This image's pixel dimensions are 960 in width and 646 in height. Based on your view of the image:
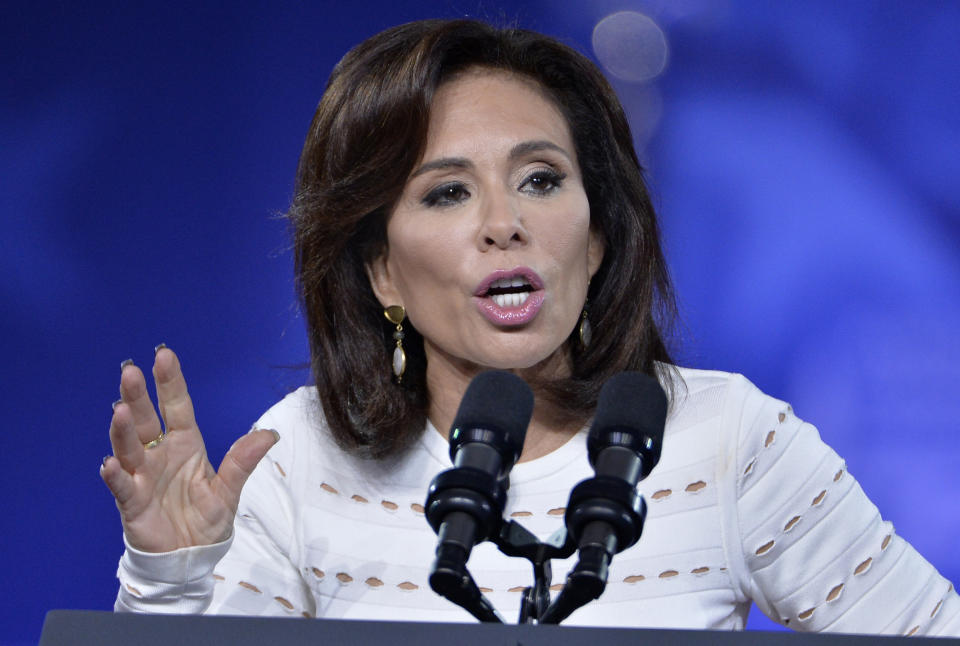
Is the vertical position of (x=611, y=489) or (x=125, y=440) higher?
(x=125, y=440)

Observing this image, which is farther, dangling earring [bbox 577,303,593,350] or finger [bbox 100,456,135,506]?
dangling earring [bbox 577,303,593,350]

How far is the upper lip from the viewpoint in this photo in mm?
1560

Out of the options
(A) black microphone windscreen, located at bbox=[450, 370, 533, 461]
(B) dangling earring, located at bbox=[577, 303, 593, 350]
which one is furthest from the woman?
(A) black microphone windscreen, located at bbox=[450, 370, 533, 461]

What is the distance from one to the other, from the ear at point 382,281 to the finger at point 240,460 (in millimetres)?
511

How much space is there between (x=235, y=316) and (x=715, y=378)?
114 centimetres

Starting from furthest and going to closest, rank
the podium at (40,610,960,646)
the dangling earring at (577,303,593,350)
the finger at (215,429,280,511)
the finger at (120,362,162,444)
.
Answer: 1. the dangling earring at (577,303,593,350)
2. the finger at (215,429,280,511)
3. the finger at (120,362,162,444)
4. the podium at (40,610,960,646)

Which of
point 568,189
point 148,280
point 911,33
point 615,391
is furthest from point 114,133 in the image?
point 615,391

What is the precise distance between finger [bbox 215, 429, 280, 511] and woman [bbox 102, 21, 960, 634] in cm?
24

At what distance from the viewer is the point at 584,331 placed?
1.78 metres

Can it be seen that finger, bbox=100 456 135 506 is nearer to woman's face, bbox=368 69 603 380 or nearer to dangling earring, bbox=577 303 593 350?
woman's face, bbox=368 69 603 380

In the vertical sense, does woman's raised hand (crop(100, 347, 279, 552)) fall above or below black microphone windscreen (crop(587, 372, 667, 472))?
above

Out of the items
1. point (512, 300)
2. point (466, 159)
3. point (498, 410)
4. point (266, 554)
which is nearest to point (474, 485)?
point (498, 410)

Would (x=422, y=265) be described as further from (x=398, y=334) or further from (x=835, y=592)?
(x=835, y=592)

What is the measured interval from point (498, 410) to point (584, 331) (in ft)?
2.94
